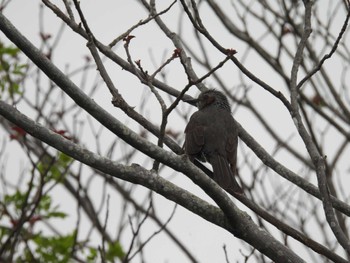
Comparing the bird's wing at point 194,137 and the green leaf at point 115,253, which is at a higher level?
the bird's wing at point 194,137

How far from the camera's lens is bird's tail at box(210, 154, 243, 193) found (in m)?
5.61

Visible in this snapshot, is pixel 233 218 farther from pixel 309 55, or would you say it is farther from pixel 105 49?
pixel 309 55

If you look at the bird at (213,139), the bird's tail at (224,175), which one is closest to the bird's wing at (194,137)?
the bird at (213,139)

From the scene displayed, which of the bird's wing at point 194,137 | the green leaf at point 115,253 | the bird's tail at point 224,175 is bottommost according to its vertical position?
the green leaf at point 115,253

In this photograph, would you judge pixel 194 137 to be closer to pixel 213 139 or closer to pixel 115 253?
pixel 213 139

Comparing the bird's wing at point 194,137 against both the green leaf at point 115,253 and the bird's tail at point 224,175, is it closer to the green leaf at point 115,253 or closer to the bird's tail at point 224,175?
the bird's tail at point 224,175

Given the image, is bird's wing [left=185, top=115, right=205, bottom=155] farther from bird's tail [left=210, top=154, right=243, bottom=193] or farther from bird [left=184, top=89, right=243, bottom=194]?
bird's tail [left=210, top=154, right=243, bottom=193]

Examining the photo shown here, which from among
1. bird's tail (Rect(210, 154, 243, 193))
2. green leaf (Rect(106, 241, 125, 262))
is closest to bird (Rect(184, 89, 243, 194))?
bird's tail (Rect(210, 154, 243, 193))

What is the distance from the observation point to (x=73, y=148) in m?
3.56

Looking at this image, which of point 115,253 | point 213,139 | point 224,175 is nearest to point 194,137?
point 213,139

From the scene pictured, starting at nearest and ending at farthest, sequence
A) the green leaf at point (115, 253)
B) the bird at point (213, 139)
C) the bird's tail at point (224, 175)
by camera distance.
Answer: the bird's tail at point (224, 175) → the green leaf at point (115, 253) → the bird at point (213, 139)

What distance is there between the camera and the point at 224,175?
5.88m

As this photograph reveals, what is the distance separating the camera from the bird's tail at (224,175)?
5.61 meters

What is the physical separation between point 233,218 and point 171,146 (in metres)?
1.37
